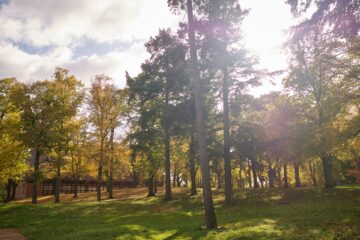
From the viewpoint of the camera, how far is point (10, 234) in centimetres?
1806

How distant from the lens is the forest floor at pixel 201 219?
44.5ft

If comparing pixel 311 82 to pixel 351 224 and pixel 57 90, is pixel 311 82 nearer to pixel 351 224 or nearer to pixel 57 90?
pixel 351 224

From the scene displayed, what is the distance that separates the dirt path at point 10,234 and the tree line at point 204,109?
6.78 metres

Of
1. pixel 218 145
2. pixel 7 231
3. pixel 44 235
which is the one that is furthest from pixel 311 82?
pixel 7 231

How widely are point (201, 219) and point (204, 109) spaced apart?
32.5 feet

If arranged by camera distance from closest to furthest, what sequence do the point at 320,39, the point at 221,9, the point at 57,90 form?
the point at 320,39, the point at 221,9, the point at 57,90

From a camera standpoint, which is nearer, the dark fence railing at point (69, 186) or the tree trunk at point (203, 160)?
the tree trunk at point (203, 160)

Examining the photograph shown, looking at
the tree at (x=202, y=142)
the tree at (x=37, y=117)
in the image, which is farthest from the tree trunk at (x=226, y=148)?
the tree at (x=37, y=117)

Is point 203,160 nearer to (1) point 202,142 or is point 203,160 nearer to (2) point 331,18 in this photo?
(1) point 202,142

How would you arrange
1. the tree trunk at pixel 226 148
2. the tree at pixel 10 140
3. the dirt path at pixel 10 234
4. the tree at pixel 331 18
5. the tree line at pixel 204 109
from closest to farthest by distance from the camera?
the tree at pixel 331 18
the dirt path at pixel 10 234
the tree line at pixel 204 109
the tree trunk at pixel 226 148
the tree at pixel 10 140

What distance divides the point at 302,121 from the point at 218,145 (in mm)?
7866

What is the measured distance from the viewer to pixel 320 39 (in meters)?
13.4

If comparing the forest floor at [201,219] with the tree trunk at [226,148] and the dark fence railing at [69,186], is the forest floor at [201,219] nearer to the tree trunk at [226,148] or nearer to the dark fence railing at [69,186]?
the tree trunk at [226,148]

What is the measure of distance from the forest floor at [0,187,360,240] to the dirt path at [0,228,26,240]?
42 cm
